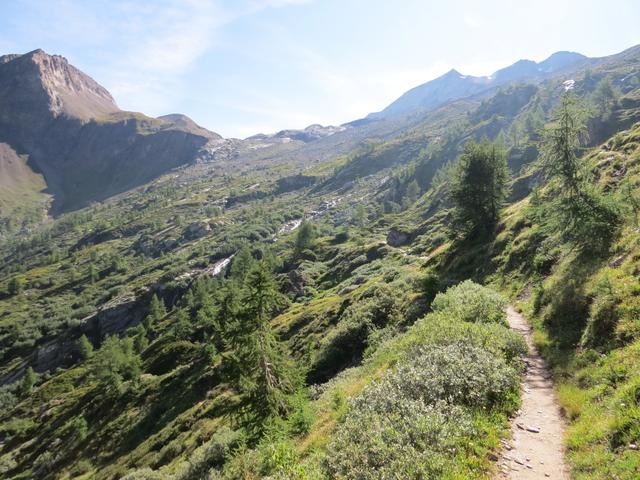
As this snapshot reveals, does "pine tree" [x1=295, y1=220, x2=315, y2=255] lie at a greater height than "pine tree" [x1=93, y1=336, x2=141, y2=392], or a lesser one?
greater

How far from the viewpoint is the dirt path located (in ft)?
34.8

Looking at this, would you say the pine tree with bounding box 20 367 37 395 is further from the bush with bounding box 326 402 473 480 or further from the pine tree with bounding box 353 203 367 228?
the pine tree with bounding box 353 203 367 228

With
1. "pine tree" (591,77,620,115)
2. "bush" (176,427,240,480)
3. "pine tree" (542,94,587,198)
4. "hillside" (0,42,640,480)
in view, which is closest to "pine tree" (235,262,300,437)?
"hillside" (0,42,640,480)

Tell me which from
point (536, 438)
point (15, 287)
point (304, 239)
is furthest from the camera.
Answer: point (15, 287)

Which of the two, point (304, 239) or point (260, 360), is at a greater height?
point (260, 360)

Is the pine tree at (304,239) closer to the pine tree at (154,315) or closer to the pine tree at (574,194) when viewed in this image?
the pine tree at (154,315)

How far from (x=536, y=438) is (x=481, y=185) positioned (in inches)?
1673

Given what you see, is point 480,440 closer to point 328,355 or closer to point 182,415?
point 328,355

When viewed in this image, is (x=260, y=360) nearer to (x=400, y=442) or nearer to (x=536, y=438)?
(x=400, y=442)

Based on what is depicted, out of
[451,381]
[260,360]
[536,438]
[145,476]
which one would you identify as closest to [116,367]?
[145,476]

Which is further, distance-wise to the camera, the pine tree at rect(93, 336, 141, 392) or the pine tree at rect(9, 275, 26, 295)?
the pine tree at rect(9, 275, 26, 295)

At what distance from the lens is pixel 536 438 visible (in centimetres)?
1209

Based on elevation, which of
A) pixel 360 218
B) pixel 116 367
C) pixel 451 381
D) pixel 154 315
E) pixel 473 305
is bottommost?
pixel 154 315

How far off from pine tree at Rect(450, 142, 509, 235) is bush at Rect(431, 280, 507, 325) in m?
26.5
